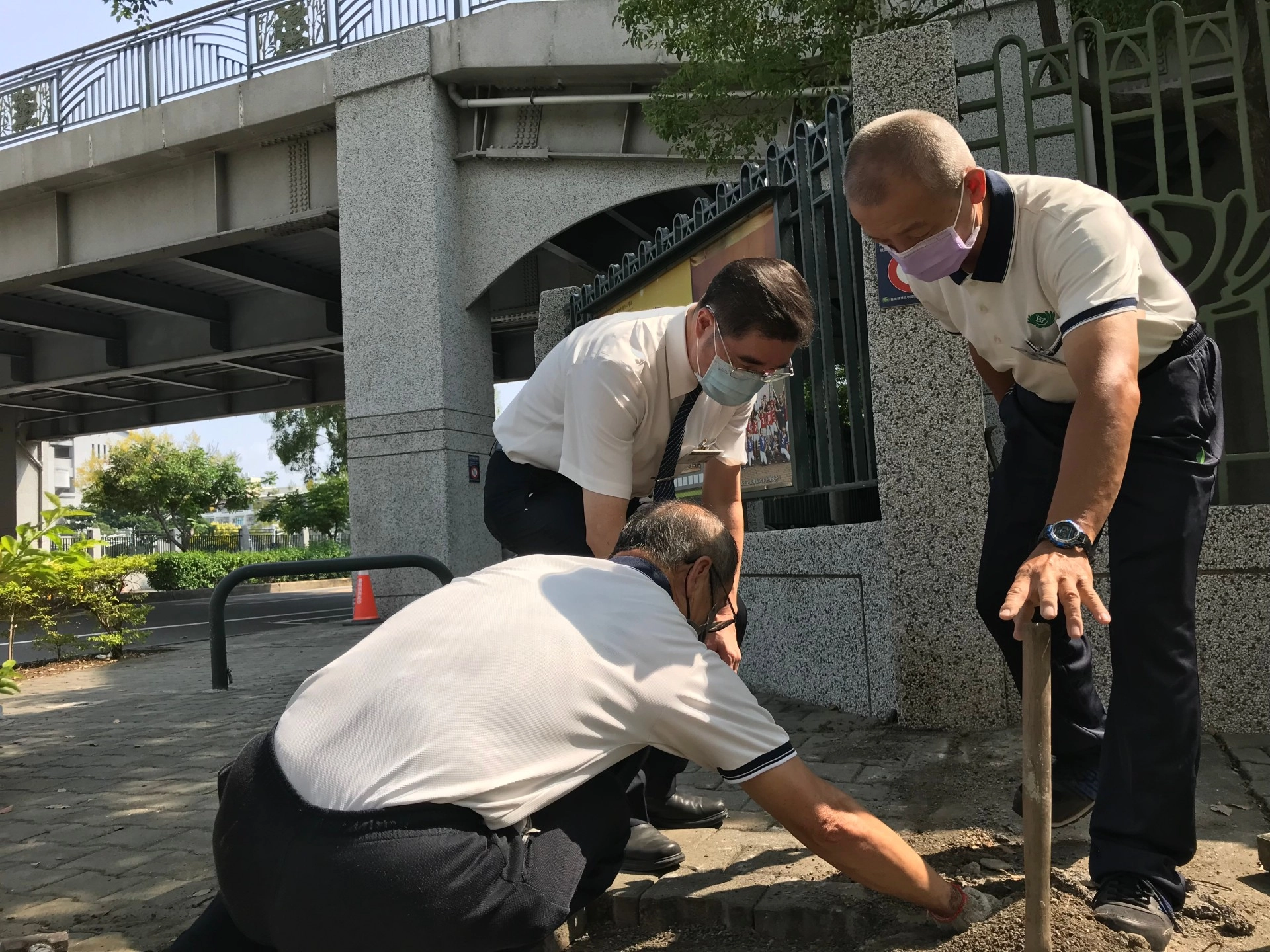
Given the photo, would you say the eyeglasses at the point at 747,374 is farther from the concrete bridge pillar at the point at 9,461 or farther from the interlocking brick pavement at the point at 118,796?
the concrete bridge pillar at the point at 9,461

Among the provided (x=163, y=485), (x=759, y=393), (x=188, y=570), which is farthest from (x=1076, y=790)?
(x=163, y=485)

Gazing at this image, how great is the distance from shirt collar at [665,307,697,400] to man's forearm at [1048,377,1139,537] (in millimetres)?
1148

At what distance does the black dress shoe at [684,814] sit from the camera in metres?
3.21

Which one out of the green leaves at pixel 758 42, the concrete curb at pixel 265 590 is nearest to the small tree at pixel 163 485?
the concrete curb at pixel 265 590

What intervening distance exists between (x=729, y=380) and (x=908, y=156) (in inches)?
32.2

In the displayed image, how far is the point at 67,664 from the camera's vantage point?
10.2m

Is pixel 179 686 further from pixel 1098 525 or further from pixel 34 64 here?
pixel 34 64

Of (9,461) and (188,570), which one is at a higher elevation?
(9,461)

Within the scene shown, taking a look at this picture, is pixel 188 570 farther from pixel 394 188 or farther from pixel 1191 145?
pixel 1191 145

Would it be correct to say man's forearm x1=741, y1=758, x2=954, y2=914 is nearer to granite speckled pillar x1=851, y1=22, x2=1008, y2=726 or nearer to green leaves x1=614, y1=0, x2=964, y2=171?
granite speckled pillar x1=851, y1=22, x2=1008, y2=726

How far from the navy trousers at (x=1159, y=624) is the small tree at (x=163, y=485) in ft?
125

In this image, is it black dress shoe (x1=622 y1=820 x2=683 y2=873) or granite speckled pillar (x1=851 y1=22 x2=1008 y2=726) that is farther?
granite speckled pillar (x1=851 y1=22 x2=1008 y2=726)

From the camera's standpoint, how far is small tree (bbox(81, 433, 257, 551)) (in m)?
36.9

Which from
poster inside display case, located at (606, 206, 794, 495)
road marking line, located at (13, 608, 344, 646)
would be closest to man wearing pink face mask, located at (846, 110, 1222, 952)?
poster inside display case, located at (606, 206, 794, 495)
